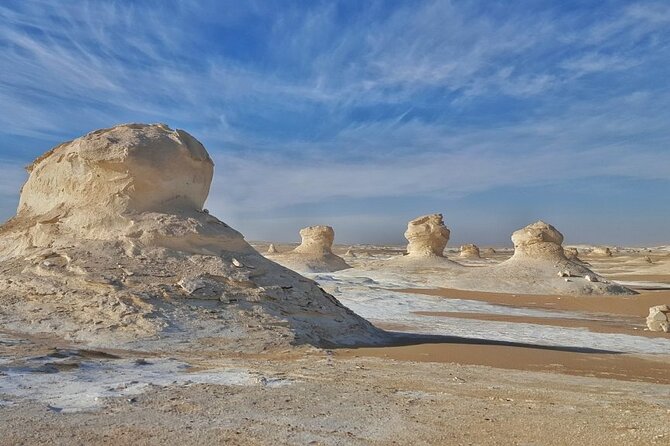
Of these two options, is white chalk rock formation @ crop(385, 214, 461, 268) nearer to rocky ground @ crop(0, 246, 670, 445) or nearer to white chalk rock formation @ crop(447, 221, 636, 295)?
white chalk rock formation @ crop(447, 221, 636, 295)

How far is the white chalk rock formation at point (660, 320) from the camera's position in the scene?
16.0m

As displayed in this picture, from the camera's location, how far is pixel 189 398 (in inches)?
232

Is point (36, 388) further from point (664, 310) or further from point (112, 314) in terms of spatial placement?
point (664, 310)

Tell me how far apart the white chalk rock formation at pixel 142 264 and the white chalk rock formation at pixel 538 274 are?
54.9 feet

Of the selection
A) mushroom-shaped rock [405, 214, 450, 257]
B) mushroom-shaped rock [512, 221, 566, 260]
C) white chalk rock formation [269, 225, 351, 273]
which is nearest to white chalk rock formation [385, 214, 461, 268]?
mushroom-shaped rock [405, 214, 450, 257]

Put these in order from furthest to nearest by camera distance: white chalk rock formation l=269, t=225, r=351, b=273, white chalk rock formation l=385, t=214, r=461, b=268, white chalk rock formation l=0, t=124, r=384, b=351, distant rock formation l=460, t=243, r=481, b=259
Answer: distant rock formation l=460, t=243, r=481, b=259 → white chalk rock formation l=269, t=225, r=351, b=273 → white chalk rock formation l=385, t=214, r=461, b=268 → white chalk rock formation l=0, t=124, r=384, b=351

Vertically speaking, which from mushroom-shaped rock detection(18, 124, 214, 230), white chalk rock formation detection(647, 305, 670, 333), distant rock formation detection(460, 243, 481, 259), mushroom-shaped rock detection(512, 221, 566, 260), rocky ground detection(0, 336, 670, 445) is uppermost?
distant rock formation detection(460, 243, 481, 259)

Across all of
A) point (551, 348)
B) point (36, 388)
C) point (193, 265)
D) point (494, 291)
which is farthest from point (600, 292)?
point (36, 388)

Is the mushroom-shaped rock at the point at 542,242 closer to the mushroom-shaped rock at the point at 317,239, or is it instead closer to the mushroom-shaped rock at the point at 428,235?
the mushroom-shaped rock at the point at 428,235

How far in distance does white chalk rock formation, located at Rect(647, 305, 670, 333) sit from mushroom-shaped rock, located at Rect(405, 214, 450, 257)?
58.7 ft

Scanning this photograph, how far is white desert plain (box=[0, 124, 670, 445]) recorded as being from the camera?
5.12 metres

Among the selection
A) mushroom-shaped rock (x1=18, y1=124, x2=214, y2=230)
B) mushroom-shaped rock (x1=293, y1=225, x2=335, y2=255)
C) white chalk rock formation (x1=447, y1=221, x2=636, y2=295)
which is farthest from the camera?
mushroom-shaped rock (x1=293, y1=225, x2=335, y2=255)

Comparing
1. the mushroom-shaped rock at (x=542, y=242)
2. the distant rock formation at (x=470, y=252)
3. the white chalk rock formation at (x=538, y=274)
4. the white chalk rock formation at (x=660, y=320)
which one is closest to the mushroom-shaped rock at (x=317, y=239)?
the white chalk rock formation at (x=538, y=274)

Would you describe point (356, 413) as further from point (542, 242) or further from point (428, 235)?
point (428, 235)
